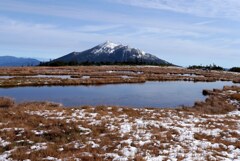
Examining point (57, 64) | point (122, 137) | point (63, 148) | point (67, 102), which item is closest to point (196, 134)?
point (122, 137)

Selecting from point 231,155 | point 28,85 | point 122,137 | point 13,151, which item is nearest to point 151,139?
point 122,137

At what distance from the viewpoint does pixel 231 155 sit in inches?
578

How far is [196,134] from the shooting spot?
18.0m

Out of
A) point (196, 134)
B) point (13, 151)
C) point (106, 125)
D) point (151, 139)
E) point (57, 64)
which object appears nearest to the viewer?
point (13, 151)

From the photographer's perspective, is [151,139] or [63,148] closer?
[63,148]

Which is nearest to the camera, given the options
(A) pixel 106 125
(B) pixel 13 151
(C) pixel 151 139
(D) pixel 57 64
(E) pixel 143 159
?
(E) pixel 143 159

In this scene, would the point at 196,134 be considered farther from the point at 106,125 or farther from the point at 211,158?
the point at 106,125

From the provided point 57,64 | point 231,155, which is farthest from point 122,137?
point 57,64

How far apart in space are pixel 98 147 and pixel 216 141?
7065mm

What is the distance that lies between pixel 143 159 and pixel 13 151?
21.4ft

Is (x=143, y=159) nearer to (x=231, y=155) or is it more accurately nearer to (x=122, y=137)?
(x=122, y=137)

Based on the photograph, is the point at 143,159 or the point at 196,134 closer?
the point at 143,159

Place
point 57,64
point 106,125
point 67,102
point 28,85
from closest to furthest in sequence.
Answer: point 106,125 < point 67,102 < point 28,85 < point 57,64

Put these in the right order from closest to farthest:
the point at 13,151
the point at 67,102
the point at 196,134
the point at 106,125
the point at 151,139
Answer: the point at 13,151
the point at 151,139
the point at 196,134
the point at 106,125
the point at 67,102
